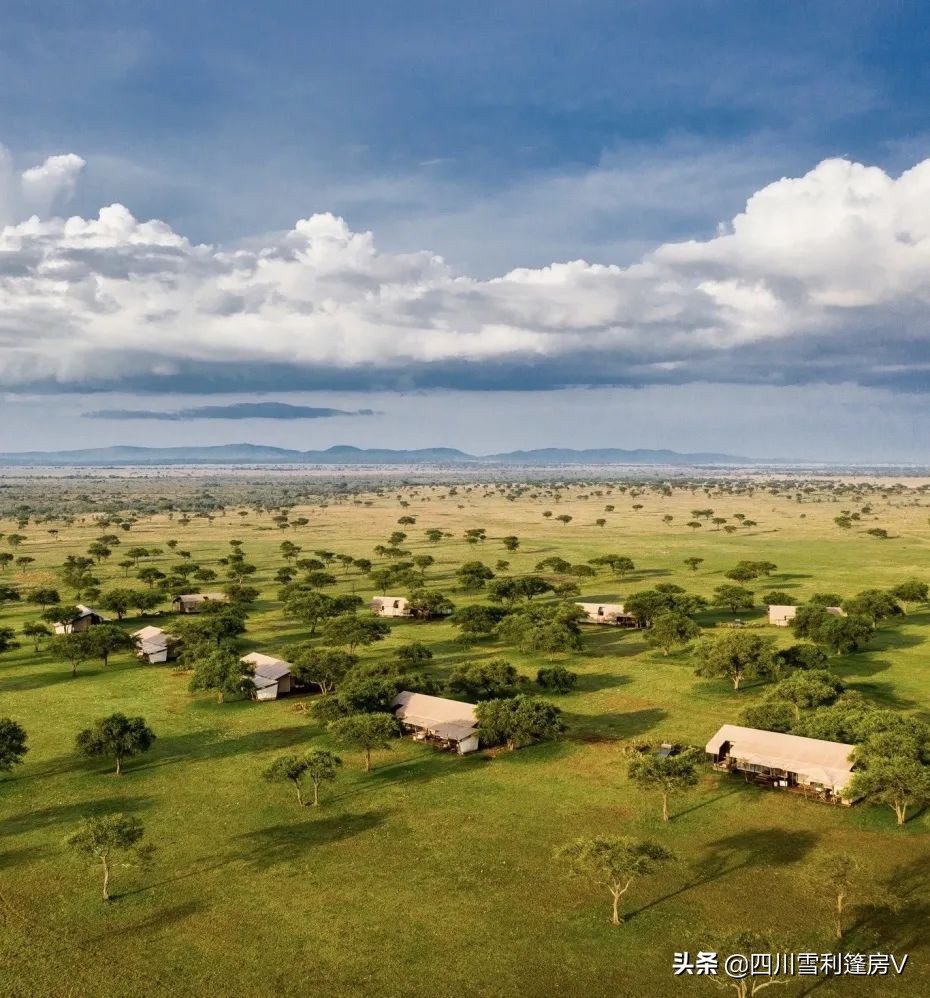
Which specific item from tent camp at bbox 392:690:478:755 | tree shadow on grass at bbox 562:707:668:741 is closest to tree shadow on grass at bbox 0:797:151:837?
tent camp at bbox 392:690:478:755

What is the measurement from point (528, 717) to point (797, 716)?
2551cm

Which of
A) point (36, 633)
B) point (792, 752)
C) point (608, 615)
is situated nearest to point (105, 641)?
point (36, 633)

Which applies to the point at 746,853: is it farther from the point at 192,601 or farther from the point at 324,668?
the point at 192,601

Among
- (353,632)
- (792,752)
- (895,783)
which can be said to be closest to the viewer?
(895,783)

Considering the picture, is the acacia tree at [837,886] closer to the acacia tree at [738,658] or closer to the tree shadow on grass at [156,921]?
the tree shadow on grass at [156,921]

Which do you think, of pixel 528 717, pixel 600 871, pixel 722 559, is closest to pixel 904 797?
pixel 600 871

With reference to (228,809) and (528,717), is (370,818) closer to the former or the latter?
(228,809)

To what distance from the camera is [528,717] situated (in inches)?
2638

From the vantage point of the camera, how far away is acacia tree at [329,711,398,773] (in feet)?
209

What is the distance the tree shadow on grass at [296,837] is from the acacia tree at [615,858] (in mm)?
16667

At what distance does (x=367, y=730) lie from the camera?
63688 millimetres

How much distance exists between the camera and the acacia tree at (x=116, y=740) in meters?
63.7

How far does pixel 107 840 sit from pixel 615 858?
97.2ft

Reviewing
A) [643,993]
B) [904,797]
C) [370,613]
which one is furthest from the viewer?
[370,613]
